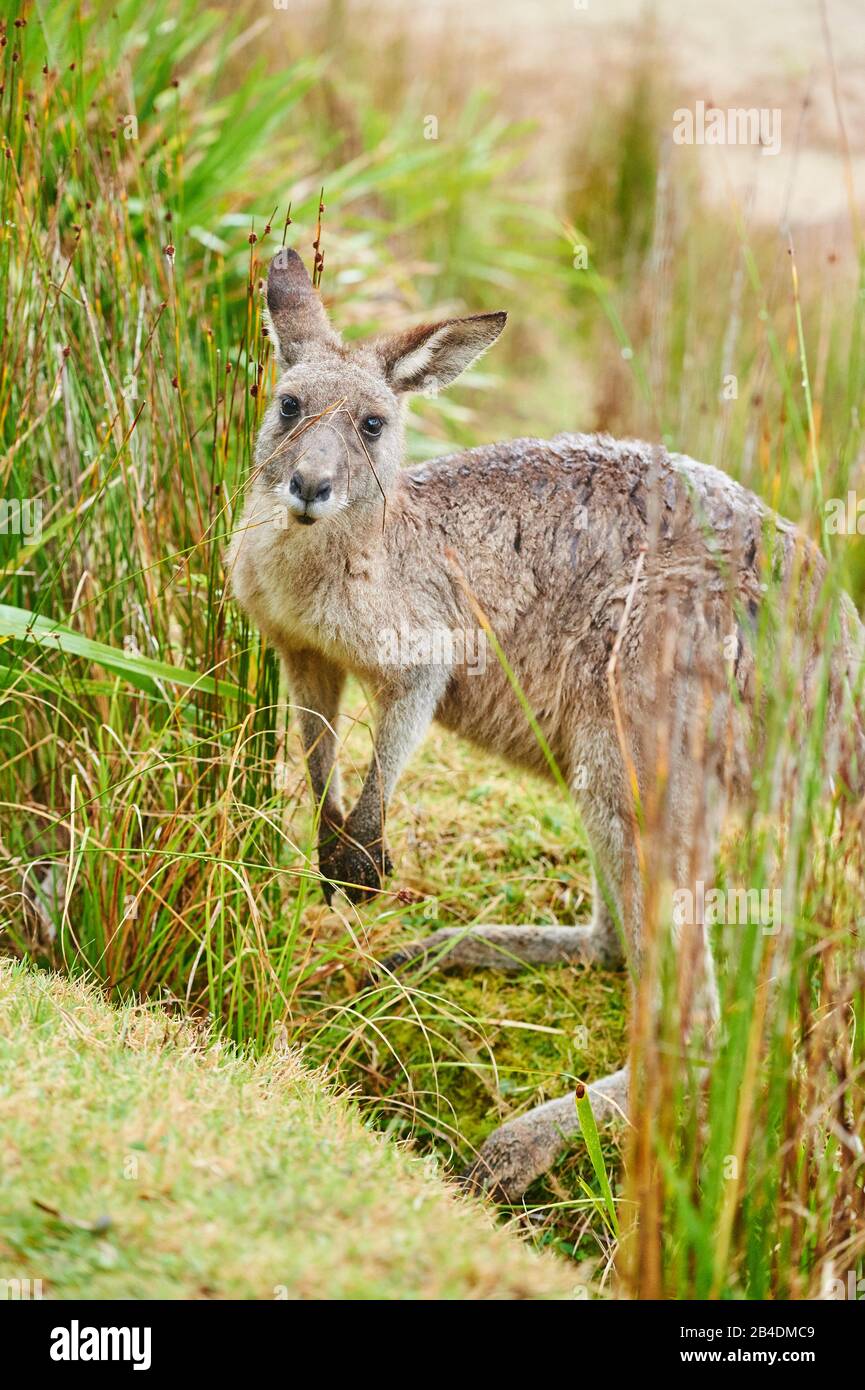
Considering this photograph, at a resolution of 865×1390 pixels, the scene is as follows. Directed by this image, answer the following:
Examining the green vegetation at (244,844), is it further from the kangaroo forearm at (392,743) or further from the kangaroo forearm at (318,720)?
the kangaroo forearm at (392,743)

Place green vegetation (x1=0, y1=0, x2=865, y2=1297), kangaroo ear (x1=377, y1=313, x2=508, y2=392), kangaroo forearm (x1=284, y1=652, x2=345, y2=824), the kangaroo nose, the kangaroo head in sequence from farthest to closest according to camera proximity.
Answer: kangaroo forearm (x1=284, y1=652, x2=345, y2=824)
kangaroo ear (x1=377, y1=313, x2=508, y2=392)
the kangaroo head
the kangaroo nose
green vegetation (x1=0, y1=0, x2=865, y2=1297)

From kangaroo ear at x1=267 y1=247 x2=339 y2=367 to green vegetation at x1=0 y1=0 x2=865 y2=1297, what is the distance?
0.11 m

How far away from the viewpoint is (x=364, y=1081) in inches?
149

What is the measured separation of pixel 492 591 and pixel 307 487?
79 centimetres

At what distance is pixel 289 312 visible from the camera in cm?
379

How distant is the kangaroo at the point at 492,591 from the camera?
3.57 m

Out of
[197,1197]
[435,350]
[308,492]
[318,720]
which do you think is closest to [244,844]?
[318,720]

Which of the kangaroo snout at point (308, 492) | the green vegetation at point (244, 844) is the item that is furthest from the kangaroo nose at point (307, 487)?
the green vegetation at point (244, 844)

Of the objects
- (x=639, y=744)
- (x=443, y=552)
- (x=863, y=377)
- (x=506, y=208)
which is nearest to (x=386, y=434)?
(x=443, y=552)

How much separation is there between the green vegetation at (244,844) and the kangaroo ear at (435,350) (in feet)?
1.22

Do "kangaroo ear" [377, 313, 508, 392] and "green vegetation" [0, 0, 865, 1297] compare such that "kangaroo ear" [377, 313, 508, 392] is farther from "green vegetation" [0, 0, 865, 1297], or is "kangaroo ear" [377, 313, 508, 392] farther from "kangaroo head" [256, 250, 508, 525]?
"green vegetation" [0, 0, 865, 1297]

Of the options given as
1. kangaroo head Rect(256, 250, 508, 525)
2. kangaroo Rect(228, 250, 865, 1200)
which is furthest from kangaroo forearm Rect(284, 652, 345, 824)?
kangaroo head Rect(256, 250, 508, 525)

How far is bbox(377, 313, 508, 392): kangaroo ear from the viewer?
12.1 ft
